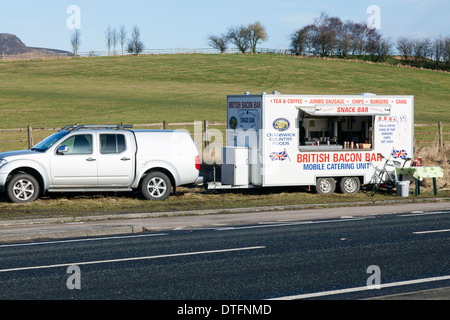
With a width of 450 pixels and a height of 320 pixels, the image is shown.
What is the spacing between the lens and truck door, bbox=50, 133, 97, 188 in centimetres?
1642

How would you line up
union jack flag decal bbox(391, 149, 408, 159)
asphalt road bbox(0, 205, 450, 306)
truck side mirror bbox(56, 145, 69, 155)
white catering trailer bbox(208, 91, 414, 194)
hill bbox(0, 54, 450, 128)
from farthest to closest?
hill bbox(0, 54, 450, 128), union jack flag decal bbox(391, 149, 408, 159), white catering trailer bbox(208, 91, 414, 194), truck side mirror bbox(56, 145, 69, 155), asphalt road bbox(0, 205, 450, 306)

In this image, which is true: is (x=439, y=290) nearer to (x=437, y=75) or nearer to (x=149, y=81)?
(x=149, y=81)

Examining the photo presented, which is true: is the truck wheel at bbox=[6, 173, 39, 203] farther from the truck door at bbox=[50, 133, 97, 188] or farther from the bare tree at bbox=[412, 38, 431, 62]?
the bare tree at bbox=[412, 38, 431, 62]

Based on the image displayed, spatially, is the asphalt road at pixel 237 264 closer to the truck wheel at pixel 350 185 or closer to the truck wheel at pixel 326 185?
the truck wheel at pixel 326 185

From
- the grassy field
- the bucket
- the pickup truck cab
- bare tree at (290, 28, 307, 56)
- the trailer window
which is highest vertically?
bare tree at (290, 28, 307, 56)

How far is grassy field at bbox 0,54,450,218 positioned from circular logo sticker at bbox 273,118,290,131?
203 cm

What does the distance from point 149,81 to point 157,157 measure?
5418cm

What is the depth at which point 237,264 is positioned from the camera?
30.2 ft

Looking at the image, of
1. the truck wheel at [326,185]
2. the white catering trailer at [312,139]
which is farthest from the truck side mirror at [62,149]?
the truck wheel at [326,185]

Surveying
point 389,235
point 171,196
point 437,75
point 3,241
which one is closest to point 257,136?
point 171,196

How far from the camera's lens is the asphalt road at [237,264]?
300 inches

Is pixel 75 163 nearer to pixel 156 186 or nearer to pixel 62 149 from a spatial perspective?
pixel 62 149

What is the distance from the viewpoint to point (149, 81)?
2763 inches

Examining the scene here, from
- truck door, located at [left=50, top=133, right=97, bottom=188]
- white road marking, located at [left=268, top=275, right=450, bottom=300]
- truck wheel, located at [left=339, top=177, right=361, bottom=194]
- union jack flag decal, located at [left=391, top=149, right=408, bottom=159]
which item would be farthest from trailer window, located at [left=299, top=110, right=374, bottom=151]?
white road marking, located at [left=268, top=275, right=450, bottom=300]
